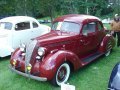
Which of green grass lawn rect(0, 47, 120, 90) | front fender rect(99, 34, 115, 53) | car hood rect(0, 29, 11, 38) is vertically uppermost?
car hood rect(0, 29, 11, 38)

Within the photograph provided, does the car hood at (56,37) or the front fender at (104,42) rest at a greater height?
the car hood at (56,37)

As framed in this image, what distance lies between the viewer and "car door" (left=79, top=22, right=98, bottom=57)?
24.0ft

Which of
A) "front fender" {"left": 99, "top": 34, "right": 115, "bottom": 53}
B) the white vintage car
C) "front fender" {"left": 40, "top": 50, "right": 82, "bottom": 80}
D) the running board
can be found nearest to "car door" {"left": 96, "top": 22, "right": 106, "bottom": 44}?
"front fender" {"left": 99, "top": 34, "right": 115, "bottom": 53}

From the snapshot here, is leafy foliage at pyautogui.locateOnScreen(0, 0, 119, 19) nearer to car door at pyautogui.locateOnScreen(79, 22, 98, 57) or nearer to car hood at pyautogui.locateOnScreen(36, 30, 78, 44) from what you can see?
car door at pyautogui.locateOnScreen(79, 22, 98, 57)

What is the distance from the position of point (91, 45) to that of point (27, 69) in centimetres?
289

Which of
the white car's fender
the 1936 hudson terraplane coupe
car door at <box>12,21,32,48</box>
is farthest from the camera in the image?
car door at <box>12,21,32,48</box>

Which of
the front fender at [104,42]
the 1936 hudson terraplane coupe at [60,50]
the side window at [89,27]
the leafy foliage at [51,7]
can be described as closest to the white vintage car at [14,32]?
the 1936 hudson terraplane coupe at [60,50]

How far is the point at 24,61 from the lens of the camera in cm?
615

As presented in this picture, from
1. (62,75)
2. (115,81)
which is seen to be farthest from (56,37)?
(115,81)

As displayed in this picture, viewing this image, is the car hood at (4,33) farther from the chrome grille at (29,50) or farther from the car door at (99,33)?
the car door at (99,33)

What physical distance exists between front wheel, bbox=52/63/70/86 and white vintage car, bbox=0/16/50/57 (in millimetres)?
3236

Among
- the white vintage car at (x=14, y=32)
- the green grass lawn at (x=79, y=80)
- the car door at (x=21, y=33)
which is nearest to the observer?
the green grass lawn at (x=79, y=80)

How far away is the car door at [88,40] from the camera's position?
7329 mm

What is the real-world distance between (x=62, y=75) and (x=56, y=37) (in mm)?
1185
